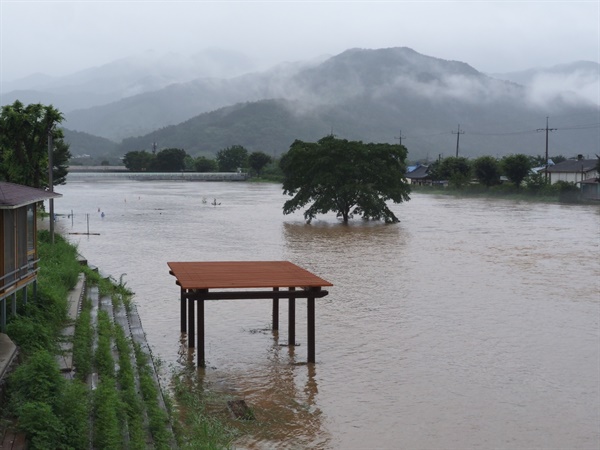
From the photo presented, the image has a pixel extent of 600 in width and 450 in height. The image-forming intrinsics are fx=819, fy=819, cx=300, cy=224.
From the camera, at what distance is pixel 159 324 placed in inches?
736

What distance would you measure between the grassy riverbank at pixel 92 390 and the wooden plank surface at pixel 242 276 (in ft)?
5.15

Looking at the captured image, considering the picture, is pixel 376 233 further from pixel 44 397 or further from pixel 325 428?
pixel 44 397

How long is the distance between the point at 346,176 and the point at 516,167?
36.4m

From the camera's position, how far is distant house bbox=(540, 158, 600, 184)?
8112 cm

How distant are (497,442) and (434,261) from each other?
19816 millimetres

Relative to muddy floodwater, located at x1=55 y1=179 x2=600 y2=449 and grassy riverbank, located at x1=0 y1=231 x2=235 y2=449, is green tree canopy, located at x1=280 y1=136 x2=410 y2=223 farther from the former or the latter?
grassy riverbank, located at x1=0 y1=231 x2=235 y2=449

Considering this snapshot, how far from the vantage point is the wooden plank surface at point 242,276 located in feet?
49.6

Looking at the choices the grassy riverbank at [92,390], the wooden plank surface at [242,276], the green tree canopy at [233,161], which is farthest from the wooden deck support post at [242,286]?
the green tree canopy at [233,161]

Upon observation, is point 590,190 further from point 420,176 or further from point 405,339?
point 405,339

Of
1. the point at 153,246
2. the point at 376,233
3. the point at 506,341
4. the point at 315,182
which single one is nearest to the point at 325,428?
the point at 506,341

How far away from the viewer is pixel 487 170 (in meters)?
82.5

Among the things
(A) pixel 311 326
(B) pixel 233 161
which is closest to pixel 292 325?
(A) pixel 311 326

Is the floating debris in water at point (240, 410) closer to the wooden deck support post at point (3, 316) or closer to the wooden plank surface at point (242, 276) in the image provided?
the wooden plank surface at point (242, 276)

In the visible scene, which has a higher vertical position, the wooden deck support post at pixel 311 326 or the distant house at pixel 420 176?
the distant house at pixel 420 176
